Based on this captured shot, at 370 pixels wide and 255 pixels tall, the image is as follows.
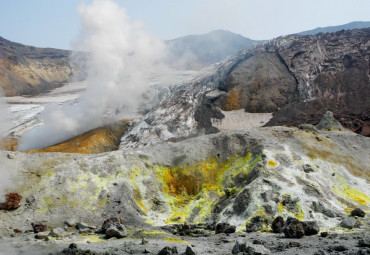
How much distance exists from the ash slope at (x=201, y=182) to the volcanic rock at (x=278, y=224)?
170 centimetres

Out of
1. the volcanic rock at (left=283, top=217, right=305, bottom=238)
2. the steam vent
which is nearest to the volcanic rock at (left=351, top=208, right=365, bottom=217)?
the steam vent

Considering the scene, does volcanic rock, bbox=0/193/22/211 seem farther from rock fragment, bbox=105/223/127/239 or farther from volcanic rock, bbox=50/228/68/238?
rock fragment, bbox=105/223/127/239

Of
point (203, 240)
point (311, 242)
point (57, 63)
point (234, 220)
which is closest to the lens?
point (311, 242)

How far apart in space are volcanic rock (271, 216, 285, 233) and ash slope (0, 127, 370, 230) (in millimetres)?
1704

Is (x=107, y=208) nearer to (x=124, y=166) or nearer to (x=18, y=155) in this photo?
(x=124, y=166)

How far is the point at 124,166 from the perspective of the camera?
3478cm

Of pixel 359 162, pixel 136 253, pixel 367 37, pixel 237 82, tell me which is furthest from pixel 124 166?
pixel 367 37

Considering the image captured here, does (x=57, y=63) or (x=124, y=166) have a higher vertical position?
(x=57, y=63)

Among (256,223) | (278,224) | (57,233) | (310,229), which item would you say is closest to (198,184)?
(256,223)

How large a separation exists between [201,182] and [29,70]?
163 m

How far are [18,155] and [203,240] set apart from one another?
20.5 meters

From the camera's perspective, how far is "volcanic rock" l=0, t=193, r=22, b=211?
91.7 feet

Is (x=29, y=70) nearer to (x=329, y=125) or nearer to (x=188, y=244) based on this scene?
(x=329, y=125)

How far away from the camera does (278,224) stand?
24953mm
